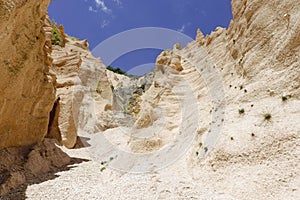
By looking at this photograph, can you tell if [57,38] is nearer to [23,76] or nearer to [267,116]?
[23,76]

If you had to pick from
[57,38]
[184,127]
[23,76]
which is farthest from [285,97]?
Answer: [57,38]

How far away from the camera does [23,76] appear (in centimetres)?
1525

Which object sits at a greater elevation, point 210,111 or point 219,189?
point 210,111

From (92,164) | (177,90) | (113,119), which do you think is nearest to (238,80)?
(177,90)

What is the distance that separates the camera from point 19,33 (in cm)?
1333

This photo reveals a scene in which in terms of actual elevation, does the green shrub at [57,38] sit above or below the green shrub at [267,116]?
above

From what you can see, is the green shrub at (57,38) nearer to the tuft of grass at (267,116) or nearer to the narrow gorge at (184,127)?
the narrow gorge at (184,127)

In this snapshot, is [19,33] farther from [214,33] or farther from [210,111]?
[214,33]

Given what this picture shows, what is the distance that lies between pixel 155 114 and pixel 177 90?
4.43m

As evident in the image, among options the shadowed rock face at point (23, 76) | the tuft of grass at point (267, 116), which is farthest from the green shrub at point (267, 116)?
the shadowed rock face at point (23, 76)

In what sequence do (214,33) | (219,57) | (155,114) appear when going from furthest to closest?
(214,33) < (219,57) < (155,114)

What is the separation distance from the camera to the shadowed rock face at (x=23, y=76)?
1202 centimetres

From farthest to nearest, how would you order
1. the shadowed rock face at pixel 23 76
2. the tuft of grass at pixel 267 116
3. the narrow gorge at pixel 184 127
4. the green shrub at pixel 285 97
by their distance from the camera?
1. the green shrub at pixel 285 97
2. the tuft of grass at pixel 267 116
3. the shadowed rock face at pixel 23 76
4. the narrow gorge at pixel 184 127

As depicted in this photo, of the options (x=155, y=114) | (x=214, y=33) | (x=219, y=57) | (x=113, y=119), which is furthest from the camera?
(x=113, y=119)
